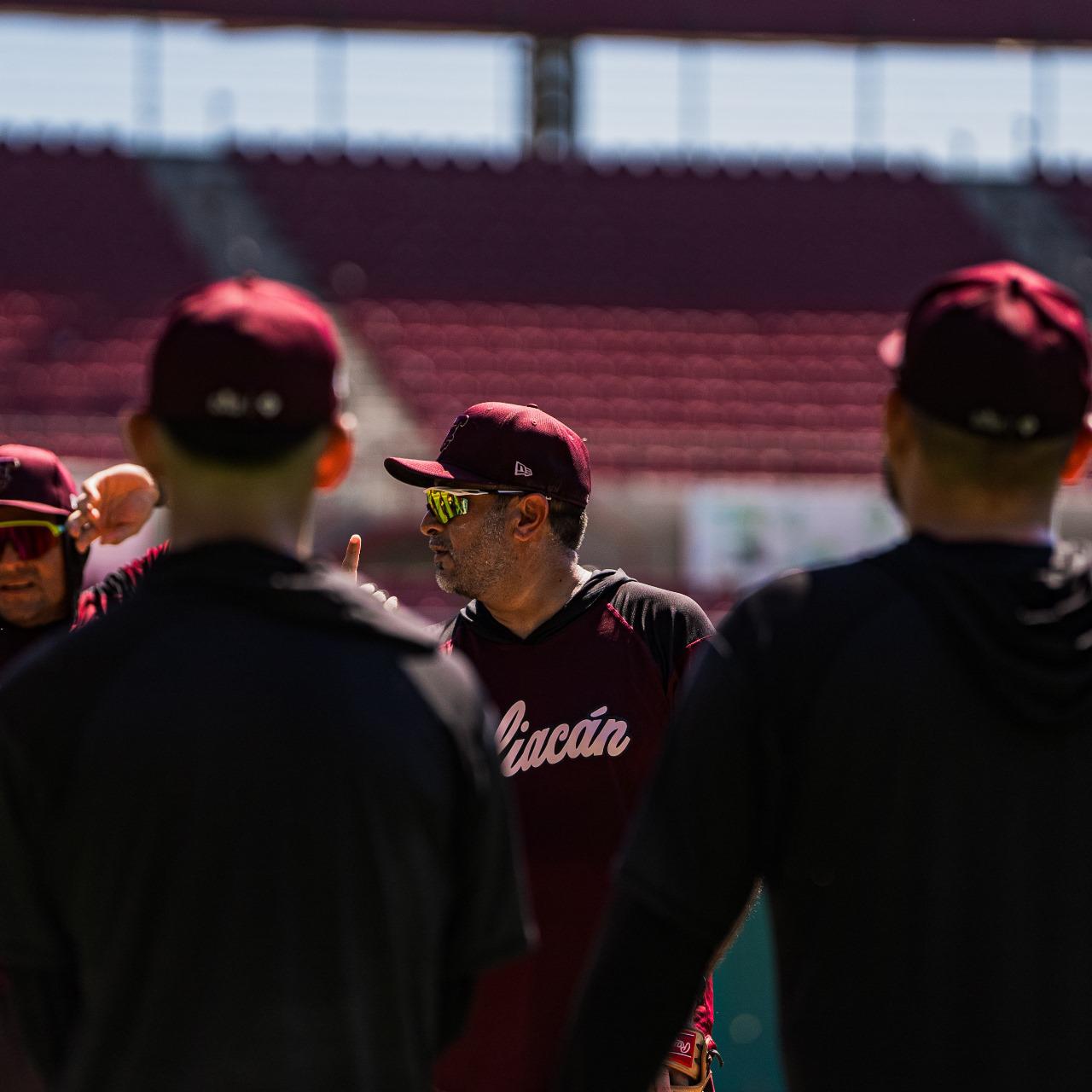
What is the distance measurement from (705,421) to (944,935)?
498 inches

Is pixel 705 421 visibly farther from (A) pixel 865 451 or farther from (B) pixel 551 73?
(B) pixel 551 73

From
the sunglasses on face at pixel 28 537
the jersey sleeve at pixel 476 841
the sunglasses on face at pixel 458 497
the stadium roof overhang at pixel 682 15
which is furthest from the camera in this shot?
the stadium roof overhang at pixel 682 15

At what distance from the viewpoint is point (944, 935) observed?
5.70ft

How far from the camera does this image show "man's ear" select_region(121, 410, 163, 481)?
1801mm

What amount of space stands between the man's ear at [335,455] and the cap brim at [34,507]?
80.3 inches

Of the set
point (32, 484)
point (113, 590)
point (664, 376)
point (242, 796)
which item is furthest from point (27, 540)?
point (664, 376)

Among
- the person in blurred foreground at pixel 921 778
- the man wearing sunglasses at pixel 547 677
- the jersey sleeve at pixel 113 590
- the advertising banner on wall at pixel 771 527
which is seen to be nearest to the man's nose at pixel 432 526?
the man wearing sunglasses at pixel 547 677

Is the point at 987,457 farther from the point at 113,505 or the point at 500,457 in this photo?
the point at 113,505

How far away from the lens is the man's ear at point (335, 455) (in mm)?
1836

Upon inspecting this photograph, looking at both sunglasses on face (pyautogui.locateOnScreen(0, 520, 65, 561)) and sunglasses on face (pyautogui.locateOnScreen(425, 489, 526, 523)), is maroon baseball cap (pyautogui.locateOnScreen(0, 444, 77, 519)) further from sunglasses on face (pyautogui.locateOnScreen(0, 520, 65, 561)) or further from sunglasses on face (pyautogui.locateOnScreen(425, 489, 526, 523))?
sunglasses on face (pyautogui.locateOnScreen(425, 489, 526, 523))

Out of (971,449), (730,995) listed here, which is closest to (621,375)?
(730,995)

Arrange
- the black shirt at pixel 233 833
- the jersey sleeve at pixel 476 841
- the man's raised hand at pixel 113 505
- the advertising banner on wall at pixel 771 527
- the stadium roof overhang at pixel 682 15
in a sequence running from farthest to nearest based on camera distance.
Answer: the stadium roof overhang at pixel 682 15 → the advertising banner on wall at pixel 771 527 → the man's raised hand at pixel 113 505 → the jersey sleeve at pixel 476 841 → the black shirt at pixel 233 833

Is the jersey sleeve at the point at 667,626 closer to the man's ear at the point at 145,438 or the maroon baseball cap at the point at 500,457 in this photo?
the maroon baseball cap at the point at 500,457

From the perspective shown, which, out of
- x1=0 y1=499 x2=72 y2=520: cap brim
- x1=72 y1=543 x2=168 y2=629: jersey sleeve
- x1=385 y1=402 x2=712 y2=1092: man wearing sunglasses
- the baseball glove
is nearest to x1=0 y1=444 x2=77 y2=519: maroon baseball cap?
x1=0 y1=499 x2=72 y2=520: cap brim
